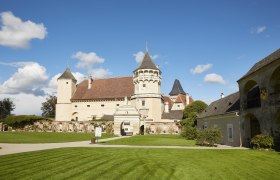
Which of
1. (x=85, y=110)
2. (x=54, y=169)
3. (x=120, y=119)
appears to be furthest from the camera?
(x=85, y=110)

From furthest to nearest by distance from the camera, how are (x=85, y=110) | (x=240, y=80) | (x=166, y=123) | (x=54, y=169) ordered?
(x=85, y=110), (x=166, y=123), (x=240, y=80), (x=54, y=169)

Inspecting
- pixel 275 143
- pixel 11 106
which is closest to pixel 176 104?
pixel 275 143

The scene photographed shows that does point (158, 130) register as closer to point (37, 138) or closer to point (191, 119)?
point (191, 119)

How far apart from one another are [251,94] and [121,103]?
40.0 metres

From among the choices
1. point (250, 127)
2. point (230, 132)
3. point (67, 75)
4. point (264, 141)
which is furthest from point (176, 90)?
point (264, 141)

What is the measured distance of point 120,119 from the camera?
46.3 metres

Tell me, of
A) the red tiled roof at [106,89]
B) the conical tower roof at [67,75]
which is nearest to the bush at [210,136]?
the red tiled roof at [106,89]

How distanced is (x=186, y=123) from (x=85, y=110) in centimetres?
2870

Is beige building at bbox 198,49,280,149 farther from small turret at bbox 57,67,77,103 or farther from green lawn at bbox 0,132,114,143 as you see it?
small turret at bbox 57,67,77,103

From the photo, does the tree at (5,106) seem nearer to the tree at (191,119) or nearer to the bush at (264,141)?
the tree at (191,119)

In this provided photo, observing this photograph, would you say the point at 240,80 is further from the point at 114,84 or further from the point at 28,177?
the point at 114,84

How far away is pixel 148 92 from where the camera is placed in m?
55.4

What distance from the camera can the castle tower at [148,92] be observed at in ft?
181

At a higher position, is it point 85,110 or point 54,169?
point 85,110
